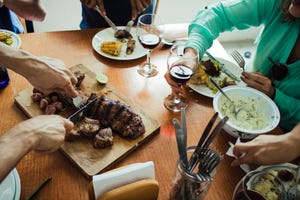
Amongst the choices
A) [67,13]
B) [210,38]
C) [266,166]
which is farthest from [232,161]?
[67,13]

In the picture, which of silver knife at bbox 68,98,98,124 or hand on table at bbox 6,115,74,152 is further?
silver knife at bbox 68,98,98,124

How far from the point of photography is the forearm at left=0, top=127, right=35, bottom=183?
887mm

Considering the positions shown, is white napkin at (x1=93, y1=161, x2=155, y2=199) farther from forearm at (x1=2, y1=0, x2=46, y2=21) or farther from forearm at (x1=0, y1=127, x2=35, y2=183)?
forearm at (x1=2, y1=0, x2=46, y2=21)

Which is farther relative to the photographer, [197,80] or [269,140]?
[197,80]

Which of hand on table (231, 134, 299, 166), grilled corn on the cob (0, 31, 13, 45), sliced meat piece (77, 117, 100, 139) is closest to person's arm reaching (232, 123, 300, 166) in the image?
hand on table (231, 134, 299, 166)

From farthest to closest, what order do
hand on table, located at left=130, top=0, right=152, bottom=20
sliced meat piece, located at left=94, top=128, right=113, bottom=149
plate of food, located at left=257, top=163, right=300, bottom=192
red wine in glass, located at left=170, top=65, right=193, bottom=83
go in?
hand on table, located at left=130, top=0, right=152, bottom=20 < red wine in glass, located at left=170, top=65, right=193, bottom=83 < sliced meat piece, located at left=94, top=128, right=113, bottom=149 < plate of food, located at left=257, top=163, right=300, bottom=192

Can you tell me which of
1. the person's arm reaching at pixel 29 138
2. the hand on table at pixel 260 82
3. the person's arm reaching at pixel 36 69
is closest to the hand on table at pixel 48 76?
the person's arm reaching at pixel 36 69

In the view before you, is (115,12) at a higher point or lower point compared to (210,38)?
lower

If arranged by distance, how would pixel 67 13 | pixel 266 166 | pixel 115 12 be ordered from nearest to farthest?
pixel 266 166 → pixel 115 12 → pixel 67 13

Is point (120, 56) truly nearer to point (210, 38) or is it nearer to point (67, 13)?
point (210, 38)

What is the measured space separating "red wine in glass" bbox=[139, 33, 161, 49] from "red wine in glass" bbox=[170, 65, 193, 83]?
0.21 m

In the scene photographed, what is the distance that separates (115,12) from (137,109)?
98 cm

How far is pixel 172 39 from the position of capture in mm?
1809

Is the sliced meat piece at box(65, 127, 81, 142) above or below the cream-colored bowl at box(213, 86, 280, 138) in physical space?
below
